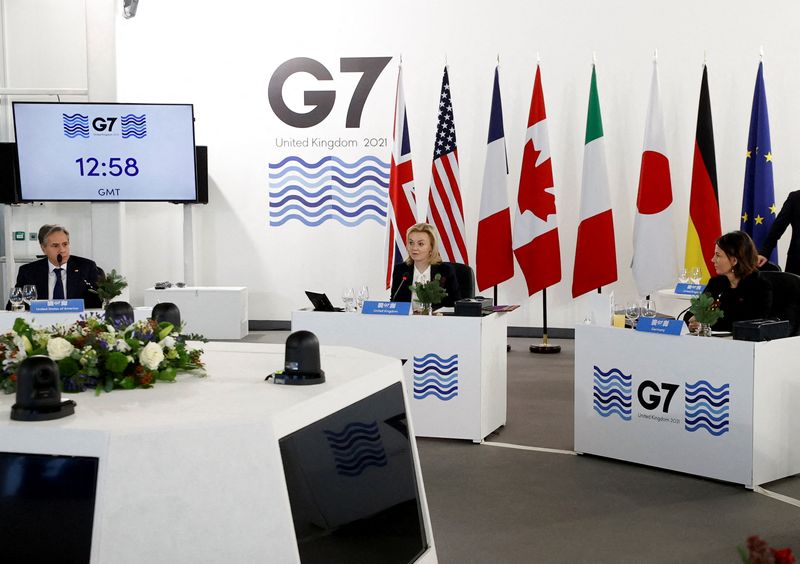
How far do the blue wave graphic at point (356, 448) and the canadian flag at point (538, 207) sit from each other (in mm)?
6469

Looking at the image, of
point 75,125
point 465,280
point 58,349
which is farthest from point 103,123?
point 58,349

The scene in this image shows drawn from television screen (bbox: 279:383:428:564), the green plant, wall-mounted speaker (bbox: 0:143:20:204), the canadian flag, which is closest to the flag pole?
the canadian flag

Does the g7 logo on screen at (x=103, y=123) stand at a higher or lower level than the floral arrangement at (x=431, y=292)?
higher

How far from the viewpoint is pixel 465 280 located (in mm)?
6164

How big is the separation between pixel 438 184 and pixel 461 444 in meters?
4.13

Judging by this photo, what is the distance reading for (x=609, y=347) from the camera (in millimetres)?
4809

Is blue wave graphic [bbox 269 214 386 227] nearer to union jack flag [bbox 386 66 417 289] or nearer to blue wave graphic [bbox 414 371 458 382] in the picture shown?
union jack flag [bbox 386 66 417 289]

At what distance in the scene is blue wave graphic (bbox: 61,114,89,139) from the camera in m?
7.18

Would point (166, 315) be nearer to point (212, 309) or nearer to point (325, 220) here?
point (212, 309)

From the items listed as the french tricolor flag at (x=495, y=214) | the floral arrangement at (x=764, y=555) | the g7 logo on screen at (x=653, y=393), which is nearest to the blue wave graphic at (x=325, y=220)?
the french tricolor flag at (x=495, y=214)

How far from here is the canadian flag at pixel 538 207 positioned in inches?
344

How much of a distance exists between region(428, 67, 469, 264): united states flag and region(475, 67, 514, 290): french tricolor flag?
10.1 inches

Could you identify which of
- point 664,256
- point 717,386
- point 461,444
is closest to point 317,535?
point 717,386

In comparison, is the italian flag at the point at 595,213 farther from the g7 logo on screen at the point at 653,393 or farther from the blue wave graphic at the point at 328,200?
the g7 logo on screen at the point at 653,393
